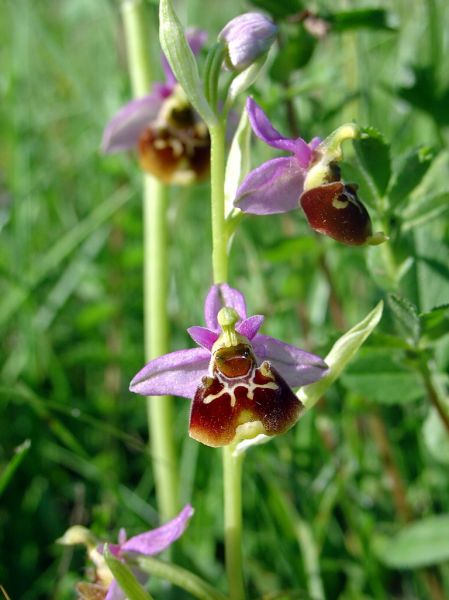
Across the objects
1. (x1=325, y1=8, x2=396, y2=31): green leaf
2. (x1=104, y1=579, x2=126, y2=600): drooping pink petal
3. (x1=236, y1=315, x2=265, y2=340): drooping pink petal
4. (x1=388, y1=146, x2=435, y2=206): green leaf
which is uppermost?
(x1=325, y1=8, x2=396, y2=31): green leaf

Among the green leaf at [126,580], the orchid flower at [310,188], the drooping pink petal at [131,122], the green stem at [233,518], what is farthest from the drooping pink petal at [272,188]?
the drooping pink petal at [131,122]

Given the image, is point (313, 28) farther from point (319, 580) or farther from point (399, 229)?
point (319, 580)

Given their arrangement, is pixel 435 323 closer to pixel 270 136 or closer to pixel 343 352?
pixel 343 352

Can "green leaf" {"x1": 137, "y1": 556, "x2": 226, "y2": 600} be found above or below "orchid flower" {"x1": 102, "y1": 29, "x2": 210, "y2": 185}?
below

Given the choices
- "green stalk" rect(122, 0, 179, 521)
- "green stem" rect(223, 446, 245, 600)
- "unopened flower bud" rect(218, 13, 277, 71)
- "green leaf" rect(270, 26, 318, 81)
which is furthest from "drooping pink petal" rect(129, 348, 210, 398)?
"green leaf" rect(270, 26, 318, 81)

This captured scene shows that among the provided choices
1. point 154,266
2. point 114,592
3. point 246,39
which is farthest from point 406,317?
point 154,266

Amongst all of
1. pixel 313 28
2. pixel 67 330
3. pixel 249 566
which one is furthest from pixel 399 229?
pixel 67 330

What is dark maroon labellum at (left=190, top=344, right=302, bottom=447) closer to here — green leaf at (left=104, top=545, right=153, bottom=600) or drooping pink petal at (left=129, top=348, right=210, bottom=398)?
drooping pink petal at (left=129, top=348, right=210, bottom=398)
